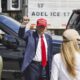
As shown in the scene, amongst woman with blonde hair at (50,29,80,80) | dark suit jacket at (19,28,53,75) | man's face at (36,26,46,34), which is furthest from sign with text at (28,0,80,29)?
woman with blonde hair at (50,29,80,80)

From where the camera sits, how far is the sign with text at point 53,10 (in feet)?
67.4

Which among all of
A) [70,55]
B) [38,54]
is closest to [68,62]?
[70,55]

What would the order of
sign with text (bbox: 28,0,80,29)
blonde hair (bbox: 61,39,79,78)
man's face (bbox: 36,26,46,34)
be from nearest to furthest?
blonde hair (bbox: 61,39,79,78) < man's face (bbox: 36,26,46,34) < sign with text (bbox: 28,0,80,29)

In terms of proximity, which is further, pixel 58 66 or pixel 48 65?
pixel 48 65

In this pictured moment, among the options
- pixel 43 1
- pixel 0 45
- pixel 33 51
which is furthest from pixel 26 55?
pixel 43 1

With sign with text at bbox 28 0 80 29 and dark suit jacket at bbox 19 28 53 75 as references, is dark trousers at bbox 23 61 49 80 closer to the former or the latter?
dark suit jacket at bbox 19 28 53 75

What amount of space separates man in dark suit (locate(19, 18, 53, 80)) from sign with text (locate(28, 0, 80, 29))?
12.9 metres

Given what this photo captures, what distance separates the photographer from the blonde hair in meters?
5.25

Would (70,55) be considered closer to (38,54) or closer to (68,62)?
(68,62)

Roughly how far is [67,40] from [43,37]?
206cm

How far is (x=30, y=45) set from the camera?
7.42m

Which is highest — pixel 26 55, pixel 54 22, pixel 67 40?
→ pixel 67 40

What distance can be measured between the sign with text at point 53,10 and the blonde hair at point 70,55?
593 inches

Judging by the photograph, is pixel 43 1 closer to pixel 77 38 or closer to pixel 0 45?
pixel 0 45
